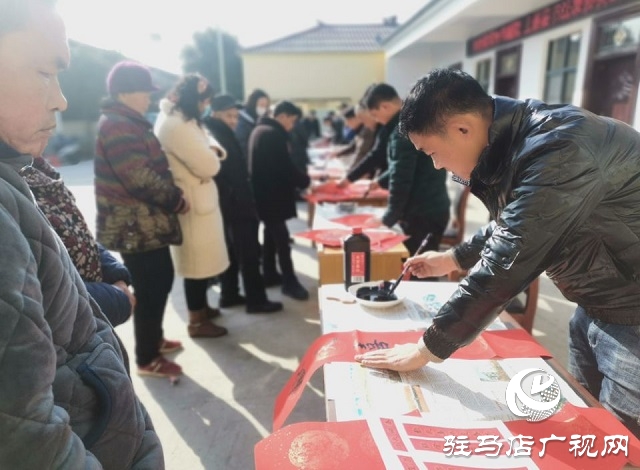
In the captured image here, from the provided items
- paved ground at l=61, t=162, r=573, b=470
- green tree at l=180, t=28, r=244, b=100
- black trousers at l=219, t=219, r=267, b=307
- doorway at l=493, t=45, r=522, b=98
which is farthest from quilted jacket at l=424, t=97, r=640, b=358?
green tree at l=180, t=28, r=244, b=100

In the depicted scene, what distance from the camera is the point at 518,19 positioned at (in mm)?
5906

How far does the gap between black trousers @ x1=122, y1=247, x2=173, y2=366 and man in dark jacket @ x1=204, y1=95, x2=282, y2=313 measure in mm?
692

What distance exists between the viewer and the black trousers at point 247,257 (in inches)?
109

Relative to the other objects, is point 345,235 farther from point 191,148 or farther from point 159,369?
point 159,369

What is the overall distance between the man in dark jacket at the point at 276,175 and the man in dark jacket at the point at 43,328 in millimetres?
2198

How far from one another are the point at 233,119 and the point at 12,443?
243cm

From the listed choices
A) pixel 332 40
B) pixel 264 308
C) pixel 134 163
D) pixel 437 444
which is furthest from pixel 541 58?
pixel 332 40

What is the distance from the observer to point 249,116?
3871mm

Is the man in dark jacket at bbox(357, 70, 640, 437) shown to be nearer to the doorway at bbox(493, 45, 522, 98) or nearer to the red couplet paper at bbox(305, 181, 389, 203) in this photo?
the red couplet paper at bbox(305, 181, 389, 203)

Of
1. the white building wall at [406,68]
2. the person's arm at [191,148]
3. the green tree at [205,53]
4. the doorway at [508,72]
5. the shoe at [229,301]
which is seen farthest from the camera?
the green tree at [205,53]

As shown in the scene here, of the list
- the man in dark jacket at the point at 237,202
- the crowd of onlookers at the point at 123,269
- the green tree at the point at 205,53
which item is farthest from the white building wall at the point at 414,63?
the green tree at the point at 205,53

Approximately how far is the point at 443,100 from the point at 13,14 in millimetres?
760

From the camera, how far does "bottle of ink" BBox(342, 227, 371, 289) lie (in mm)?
1583

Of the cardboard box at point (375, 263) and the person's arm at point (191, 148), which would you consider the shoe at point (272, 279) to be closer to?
the person's arm at point (191, 148)
